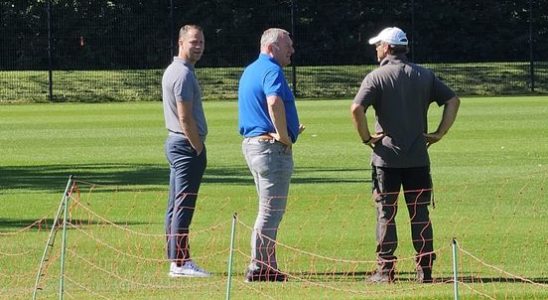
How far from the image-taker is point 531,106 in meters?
36.2

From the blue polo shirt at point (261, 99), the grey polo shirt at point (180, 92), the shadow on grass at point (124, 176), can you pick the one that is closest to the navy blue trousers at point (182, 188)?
the grey polo shirt at point (180, 92)

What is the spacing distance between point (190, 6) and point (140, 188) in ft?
103

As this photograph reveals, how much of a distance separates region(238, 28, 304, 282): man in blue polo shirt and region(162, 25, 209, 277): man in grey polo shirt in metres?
0.45

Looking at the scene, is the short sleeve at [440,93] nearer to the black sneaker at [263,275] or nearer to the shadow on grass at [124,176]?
the black sneaker at [263,275]

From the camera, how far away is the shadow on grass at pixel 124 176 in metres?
19.1

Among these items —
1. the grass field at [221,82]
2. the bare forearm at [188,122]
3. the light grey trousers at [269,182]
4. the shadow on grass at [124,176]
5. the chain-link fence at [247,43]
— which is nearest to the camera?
the light grey trousers at [269,182]

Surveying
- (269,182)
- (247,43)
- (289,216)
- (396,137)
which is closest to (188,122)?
(269,182)

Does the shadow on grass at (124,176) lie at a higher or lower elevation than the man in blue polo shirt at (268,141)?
lower

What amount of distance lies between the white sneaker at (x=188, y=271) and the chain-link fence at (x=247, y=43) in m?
30.6

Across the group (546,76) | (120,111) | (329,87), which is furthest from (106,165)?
(546,76)

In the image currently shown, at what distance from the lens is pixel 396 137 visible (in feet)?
37.7

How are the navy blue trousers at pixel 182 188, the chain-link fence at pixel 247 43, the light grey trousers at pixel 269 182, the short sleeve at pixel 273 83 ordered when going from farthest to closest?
the chain-link fence at pixel 247 43 < the navy blue trousers at pixel 182 188 < the light grey trousers at pixel 269 182 < the short sleeve at pixel 273 83

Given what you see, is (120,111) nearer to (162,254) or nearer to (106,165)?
(106,165)

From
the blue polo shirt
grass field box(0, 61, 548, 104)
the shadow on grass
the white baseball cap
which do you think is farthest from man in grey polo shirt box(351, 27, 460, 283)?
grass field box(0, 61, 548, 104)
